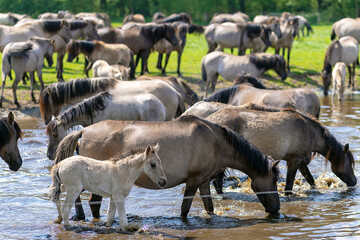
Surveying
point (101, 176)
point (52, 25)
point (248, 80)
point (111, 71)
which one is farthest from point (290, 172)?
point (52, 25)

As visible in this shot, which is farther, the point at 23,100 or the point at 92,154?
the point at 23,100

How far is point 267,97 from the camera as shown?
1227 centimetres

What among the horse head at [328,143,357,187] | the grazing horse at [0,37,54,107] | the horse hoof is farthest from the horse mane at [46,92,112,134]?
the grazing horse at [0,37,54,107]

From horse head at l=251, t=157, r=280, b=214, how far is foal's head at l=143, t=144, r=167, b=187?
1852 mm

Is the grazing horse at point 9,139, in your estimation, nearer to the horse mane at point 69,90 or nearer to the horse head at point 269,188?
the horse mane at point 69,90

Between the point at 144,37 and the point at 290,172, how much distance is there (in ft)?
44.2

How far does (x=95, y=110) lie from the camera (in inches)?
384

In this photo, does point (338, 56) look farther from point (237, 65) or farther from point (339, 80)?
point (237, 65)

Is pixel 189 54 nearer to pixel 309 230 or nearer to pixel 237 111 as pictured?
pixel 237 111

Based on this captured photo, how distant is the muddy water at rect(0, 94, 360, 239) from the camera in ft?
24.1

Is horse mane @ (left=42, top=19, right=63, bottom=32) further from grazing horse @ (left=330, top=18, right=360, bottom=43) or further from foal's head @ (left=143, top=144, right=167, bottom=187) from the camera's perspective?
foal's head @ (left=143, top=144, right=167, bottom=187)

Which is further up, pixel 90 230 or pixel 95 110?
pixel 95 110

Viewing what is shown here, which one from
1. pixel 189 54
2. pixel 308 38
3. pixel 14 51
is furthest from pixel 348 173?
pixel 308 38

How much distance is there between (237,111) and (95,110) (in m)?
2.40
